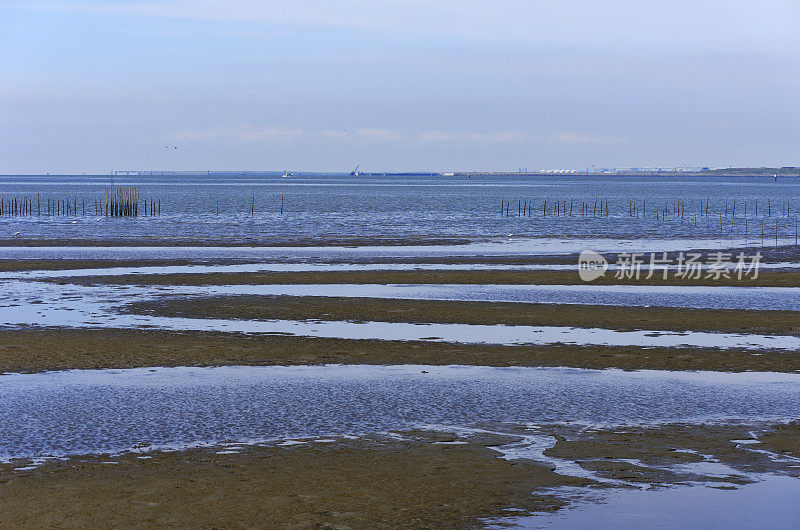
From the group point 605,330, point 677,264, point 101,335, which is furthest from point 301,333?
point 677,264

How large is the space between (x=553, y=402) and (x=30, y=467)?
818 cm

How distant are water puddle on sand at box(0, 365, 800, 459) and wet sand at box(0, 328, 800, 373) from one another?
31.0 inches

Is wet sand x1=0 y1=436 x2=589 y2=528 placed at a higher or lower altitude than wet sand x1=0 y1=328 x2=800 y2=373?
higher

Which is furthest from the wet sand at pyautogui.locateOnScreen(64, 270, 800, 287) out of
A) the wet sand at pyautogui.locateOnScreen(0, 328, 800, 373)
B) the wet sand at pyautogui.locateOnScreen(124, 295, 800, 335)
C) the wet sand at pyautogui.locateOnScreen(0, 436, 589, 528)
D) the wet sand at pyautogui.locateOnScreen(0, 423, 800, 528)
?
the wet sand at pyautogui.locateOnScreen(0, 436, 589, 528)

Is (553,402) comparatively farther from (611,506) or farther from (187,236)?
(187,236)

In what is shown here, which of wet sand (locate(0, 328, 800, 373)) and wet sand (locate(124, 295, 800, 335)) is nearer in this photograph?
wet sand (locate(0, 328, 800, 373))

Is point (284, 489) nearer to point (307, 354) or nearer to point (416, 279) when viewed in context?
point (307, 354)

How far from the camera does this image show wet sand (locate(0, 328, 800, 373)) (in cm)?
1933

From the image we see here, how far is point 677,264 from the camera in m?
45.6

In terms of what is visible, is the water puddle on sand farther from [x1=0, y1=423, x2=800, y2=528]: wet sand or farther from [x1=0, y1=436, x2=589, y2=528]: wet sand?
[x1=0, y1=436, x2=589, y2=528]: wet sand

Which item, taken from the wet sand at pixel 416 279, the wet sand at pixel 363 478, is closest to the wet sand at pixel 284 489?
the wet sand at pixel 363 478

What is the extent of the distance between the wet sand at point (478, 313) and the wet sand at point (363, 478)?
12165mm

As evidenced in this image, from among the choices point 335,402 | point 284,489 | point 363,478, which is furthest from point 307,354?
point 284,489

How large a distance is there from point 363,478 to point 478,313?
16612 mm
